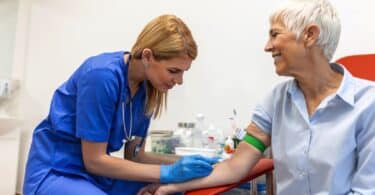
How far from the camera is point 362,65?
167 cm

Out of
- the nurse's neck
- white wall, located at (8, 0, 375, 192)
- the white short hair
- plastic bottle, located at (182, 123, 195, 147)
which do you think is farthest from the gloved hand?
white wall, located at (8, 0, 375, 192)

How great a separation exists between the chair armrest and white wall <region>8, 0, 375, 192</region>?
0.74m

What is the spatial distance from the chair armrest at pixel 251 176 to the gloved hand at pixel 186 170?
6 centimetres

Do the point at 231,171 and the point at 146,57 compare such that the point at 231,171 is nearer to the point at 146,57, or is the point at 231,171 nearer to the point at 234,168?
the point at 234,168

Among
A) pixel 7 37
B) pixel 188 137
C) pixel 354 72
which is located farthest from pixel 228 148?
pixel 7 37

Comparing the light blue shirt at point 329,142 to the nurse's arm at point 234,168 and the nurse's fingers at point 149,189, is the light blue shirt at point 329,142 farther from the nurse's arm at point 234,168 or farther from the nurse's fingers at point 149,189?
the nurse's fingers at point 149,189

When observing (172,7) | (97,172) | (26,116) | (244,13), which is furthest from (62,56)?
(97,172)

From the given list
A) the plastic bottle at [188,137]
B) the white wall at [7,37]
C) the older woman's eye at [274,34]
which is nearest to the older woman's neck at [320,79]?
the older woman's eye at [274,34]

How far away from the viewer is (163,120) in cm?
253

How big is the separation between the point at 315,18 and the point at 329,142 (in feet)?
1.23

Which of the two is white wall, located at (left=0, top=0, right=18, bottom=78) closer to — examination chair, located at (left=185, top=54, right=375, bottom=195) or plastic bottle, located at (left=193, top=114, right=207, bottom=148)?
plastic bottle, located at (left=193, top=114, right=207, bottom=148)

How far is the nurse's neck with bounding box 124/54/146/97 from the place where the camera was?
1467 mm

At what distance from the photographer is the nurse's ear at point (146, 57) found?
141 cm

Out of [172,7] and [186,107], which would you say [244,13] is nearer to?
[172,7]
